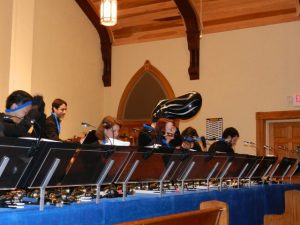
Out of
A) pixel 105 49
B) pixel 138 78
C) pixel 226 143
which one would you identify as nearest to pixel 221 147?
pixel 226 143

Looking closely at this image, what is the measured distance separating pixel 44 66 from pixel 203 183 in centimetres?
532

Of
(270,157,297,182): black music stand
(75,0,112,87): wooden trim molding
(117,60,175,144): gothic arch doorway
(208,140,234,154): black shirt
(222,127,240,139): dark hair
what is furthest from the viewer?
(75,0,112,87): wooden trim molding

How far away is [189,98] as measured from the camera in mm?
4086

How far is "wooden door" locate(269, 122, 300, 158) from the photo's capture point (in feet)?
29.6

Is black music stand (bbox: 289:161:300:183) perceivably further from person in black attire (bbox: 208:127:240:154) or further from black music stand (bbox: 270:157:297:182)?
person in black attire (bbox: 208:127:240:154)

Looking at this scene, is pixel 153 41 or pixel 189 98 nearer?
pixel 189 98

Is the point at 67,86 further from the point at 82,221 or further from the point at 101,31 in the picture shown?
the point at 82,221

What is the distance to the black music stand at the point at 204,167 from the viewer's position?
4.09m

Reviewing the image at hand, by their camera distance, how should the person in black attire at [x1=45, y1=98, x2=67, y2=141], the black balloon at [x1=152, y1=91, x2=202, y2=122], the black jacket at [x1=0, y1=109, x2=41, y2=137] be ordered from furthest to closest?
the person in black attire at [x1=45, y1=98, x2=67, y2=141] → the black balloon at [x1=152, y1=91, x2=202, y2=122] → the black jacket at [x1=0, y1=109, x2=41, y2=137]

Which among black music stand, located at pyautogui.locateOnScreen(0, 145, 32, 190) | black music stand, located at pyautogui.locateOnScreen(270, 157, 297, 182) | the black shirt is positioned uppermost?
the black shirt

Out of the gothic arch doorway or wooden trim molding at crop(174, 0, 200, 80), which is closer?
wooden trim molding at crop(174, 0, 200, 80)

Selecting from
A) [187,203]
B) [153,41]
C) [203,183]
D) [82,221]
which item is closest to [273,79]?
[153,41]

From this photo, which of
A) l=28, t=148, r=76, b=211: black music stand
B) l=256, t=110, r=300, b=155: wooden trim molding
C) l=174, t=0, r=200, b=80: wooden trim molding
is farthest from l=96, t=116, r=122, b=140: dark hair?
l=174, t=0, r=200, b=80: wooden trim molding

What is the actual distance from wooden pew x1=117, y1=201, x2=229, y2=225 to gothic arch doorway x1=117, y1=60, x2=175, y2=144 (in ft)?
23.2
